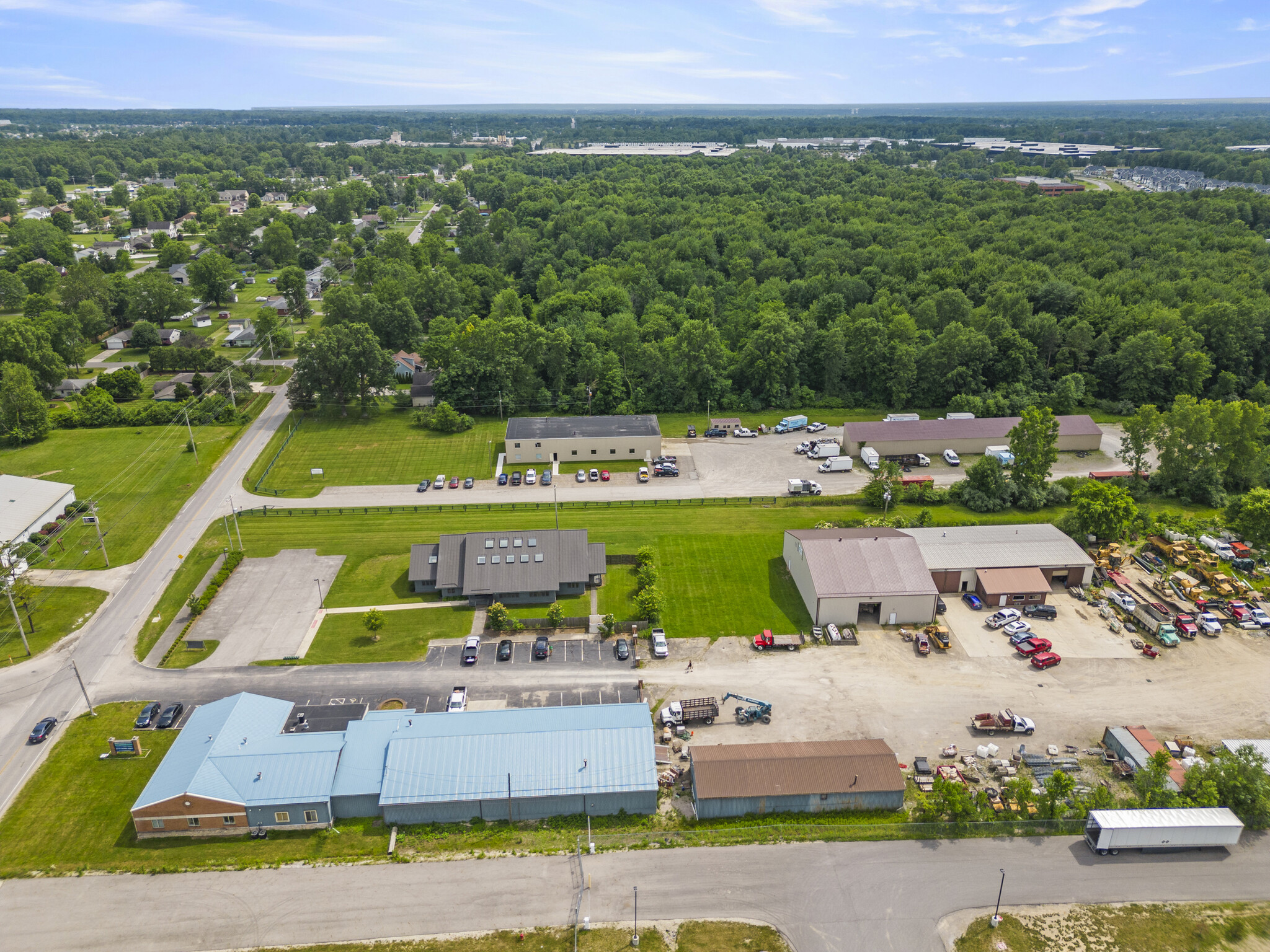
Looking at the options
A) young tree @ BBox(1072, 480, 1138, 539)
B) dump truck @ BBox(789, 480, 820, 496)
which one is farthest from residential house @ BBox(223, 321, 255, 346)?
young tree @ BBox(1072, 480, 1138, 539)

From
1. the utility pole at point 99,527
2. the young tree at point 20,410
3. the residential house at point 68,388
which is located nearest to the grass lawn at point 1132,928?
the utility pole at point 99,527

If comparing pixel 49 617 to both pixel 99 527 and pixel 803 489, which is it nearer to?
pixel 99 527

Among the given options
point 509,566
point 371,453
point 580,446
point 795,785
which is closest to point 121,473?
point 371,453

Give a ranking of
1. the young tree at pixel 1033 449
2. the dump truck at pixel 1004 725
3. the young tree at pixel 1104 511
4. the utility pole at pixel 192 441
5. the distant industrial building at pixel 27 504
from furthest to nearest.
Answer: the utility pole at pixel 192 441 → the young tree at pixel 1033 449 → the distant industrial building at pixel 27 504 → the young tree at pixel 1104 511 → the dump truck at pixel 1004 725

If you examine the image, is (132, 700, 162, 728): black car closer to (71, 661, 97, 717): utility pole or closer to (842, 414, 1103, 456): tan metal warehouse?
(71, 661, 97, 717): utility pole

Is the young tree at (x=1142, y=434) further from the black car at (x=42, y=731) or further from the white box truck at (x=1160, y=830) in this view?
the black car at (x=42, y=731)

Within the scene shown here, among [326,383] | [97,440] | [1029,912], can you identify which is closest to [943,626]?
[1029,912]
